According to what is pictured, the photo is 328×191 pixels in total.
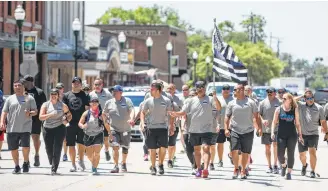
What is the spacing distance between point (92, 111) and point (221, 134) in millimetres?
3386

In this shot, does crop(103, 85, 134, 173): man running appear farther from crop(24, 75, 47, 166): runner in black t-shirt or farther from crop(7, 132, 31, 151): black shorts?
crop(24, 75, 47, 166): runner in black t-shirt

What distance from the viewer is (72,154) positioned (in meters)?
17.6

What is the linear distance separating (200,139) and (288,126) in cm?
180

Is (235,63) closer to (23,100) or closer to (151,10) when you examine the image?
(23,100)

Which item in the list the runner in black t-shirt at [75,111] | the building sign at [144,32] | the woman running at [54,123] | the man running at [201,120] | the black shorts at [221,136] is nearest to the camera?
the man running at [201,120]

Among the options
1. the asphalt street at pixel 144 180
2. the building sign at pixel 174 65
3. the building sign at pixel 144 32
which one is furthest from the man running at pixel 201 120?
the building sign at pixel 144 32

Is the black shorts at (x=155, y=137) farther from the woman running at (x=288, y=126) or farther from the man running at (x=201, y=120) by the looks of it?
the woman running at (x=288, y=126)

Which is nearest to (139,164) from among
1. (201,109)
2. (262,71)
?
(201,109)

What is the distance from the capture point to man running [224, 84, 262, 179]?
16.6 metres

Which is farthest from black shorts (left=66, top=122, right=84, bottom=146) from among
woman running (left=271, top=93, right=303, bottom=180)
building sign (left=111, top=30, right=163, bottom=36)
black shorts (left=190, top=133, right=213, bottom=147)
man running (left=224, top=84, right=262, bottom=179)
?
building sign (left=111, top=30, right=163, bottom=36)

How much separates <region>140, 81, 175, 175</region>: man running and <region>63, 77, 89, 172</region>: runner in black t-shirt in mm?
1309

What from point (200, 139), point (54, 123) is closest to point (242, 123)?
point (200, 139)

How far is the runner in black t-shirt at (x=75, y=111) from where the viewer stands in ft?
57.7

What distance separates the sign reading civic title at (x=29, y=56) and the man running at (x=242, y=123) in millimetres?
15727
